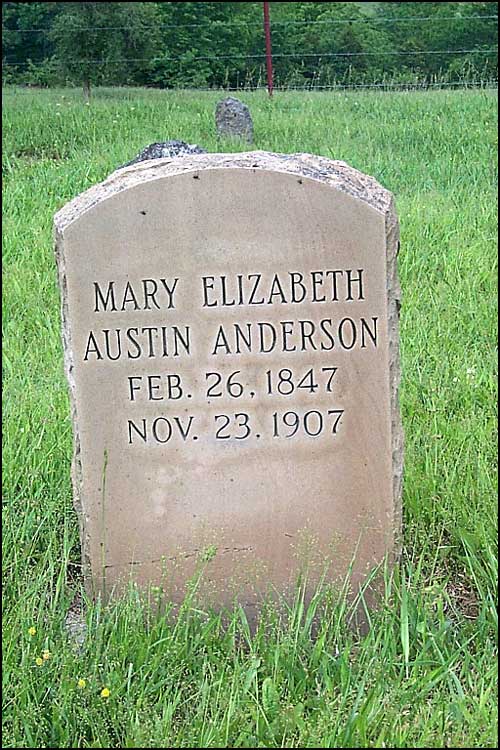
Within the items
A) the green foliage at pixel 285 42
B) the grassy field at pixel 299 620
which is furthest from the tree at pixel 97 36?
the grassy field at pixel 299 620

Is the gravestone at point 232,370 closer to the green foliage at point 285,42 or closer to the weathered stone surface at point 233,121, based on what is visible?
the weathered stone surface at point 233,121

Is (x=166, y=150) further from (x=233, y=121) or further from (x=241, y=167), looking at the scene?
(x=233, y=121)

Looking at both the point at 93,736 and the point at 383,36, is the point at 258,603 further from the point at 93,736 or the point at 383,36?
the point at 383,36

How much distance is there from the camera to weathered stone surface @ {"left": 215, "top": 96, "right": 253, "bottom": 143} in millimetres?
9555

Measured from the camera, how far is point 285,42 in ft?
70.8

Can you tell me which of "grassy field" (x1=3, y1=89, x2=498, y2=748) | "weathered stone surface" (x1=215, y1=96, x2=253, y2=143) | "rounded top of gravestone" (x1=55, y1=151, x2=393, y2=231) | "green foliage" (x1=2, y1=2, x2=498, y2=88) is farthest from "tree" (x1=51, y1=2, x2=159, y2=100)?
"rounded top of gravestone" (x1=55, y1=151, x2=393, y2=231)

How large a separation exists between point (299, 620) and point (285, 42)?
2080 centimetres

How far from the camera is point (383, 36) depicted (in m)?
22.9

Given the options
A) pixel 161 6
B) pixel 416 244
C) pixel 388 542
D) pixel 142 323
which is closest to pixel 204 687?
pixel 388 542

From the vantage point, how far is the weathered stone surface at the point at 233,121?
9.55m

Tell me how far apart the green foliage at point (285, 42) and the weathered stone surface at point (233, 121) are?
9.00 m

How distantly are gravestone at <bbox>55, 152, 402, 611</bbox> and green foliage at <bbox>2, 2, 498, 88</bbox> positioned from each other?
16715 millimetres

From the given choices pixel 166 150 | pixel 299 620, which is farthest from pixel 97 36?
pixel 299 620

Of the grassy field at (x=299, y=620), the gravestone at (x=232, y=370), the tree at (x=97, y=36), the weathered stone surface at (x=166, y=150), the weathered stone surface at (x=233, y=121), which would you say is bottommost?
the grassy field at (x=299, y=620)
